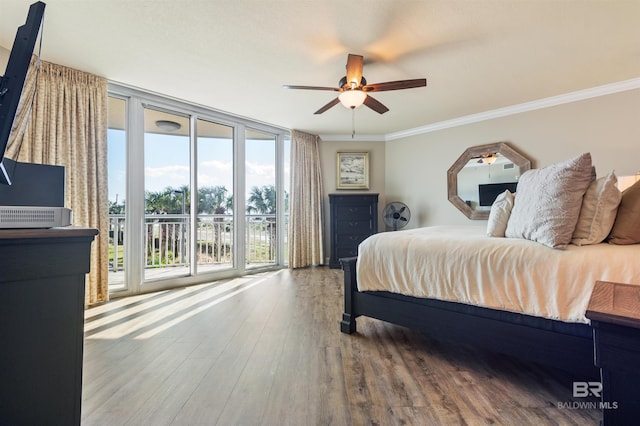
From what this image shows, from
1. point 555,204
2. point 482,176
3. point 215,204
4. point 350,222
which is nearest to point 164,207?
point 215,204

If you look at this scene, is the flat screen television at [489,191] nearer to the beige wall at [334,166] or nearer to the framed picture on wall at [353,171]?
the beige wall at [334,166]

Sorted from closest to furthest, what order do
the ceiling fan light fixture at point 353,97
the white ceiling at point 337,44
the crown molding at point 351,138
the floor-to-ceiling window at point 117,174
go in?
the white ceiling at point 337,44
the ceiling fan light fixture at point 353,97
the floor-to-ceiling window at point 117,174
the crown molding at point 351,138

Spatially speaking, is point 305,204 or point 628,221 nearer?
point 628,221

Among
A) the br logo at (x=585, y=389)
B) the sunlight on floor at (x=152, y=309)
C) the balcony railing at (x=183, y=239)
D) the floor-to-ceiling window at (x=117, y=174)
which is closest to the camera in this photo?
the br logo at (x=585, y=389)

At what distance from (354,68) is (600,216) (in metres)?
1.89

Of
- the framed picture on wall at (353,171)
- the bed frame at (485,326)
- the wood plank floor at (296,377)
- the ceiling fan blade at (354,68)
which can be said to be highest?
the ceiling fan blade at (354,68)

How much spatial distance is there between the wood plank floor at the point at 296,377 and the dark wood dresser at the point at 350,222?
2302mm

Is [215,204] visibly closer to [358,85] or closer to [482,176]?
[358,85]

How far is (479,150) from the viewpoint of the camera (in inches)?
166

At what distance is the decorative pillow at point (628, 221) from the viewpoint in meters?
1.47

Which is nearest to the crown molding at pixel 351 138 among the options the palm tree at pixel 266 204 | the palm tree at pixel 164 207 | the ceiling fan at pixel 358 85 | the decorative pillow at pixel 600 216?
the palm tree at pixel 266 204

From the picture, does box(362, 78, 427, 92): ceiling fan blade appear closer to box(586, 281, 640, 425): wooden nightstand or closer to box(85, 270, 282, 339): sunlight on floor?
box(586, 281, 640, 425): wooden nightstand

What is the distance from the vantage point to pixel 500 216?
1.94 m

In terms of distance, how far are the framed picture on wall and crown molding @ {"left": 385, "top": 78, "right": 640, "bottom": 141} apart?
29.3 inches
